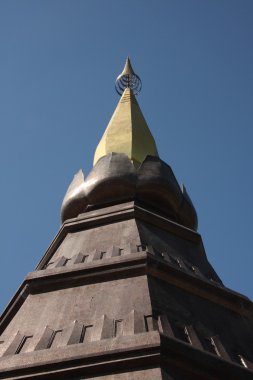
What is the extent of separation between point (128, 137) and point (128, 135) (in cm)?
20

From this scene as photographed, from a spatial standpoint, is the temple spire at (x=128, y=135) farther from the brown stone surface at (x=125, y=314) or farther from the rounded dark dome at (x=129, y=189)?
the brown stone surface at (x=125, y=314)

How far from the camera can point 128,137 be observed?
1872 centimetres

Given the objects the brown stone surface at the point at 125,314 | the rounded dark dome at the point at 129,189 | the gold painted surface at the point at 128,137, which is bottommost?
the brown stone surface at the point at 125,314

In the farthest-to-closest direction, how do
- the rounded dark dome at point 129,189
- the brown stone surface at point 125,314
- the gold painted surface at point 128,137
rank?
the gold painted surface at point 128,137, the rounded dark dome at point 129,189, the brown stone surface at point 125,314

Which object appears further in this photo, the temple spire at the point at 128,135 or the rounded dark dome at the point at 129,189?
the temple spire at the point at 128,135

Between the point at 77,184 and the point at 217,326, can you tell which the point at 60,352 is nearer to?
the point at 217,326

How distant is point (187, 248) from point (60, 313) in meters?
5.04

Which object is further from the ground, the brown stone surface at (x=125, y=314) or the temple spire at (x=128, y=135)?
the temple spire at (x=128, y=135)

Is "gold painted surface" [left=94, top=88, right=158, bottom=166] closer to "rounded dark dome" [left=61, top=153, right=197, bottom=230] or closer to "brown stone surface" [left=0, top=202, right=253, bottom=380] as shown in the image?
"rounded dark dome" [left=61, top=153, right=197, bottom=230]

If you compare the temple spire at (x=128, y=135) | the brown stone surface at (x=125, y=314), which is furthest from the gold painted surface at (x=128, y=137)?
the brown stone surface at (x=125, y=314)

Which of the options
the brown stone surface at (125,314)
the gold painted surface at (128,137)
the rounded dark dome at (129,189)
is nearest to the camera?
the brown stone surface at (125,314)

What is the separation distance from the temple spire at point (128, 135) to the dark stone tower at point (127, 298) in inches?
9.4

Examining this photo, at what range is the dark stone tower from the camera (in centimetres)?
773

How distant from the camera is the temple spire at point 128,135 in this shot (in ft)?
58.7
